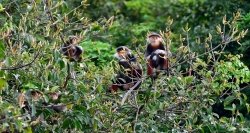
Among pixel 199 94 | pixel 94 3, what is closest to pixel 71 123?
pixel 199 94

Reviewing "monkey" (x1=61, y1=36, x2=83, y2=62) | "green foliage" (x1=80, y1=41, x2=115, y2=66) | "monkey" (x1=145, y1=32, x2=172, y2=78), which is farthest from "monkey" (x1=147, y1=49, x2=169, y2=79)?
"green foliage" (x1=80, y1=41, x2=115, y2=66)

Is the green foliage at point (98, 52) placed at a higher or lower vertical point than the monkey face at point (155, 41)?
lower

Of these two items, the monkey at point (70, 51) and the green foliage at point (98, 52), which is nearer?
the monkey at point (70, 51)

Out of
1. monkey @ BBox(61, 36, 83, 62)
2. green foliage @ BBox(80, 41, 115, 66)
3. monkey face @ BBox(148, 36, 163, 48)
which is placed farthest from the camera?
green foliage @ BBox(80, 41, 115, 66)

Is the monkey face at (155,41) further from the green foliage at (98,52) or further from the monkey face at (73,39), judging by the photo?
the monkey face at (73,39)

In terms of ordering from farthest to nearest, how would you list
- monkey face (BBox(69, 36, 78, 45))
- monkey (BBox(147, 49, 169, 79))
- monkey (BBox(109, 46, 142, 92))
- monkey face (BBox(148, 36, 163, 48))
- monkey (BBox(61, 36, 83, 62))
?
monkey face (BBox(148, 36, 163, 48))
monkey (BBox(147, 49, 169, 79))
monkey (BBox(109, 46, 142, 92))
monkey (BBox(61, 36, 83, 62))
monkey face (BBox(69, 36, 78, 45))

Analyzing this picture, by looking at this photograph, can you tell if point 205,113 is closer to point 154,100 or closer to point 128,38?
point 154,100

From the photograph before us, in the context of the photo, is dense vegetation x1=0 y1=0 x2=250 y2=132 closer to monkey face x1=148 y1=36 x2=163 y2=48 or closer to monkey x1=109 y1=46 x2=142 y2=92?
Answer: monkey x1=109 y1=46 x2=142 y2=92

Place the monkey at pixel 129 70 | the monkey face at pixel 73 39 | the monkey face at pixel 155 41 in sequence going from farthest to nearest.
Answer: the monkey face at pixel 155 41 < the monkey at pixel 129 70 < the monkey face at pixel 73 39

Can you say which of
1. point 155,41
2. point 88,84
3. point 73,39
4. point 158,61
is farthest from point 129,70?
point 155,41

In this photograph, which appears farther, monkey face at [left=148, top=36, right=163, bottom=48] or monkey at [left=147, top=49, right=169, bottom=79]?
monkey face at [left=148, top=36, right=163, bottom=48]

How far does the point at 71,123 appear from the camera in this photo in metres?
4.16

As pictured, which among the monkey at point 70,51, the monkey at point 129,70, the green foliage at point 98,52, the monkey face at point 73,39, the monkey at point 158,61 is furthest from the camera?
the green foliage at point 98,52

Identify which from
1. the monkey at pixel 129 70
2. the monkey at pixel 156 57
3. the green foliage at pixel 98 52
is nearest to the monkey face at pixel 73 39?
the monkey at pixel 129 70
